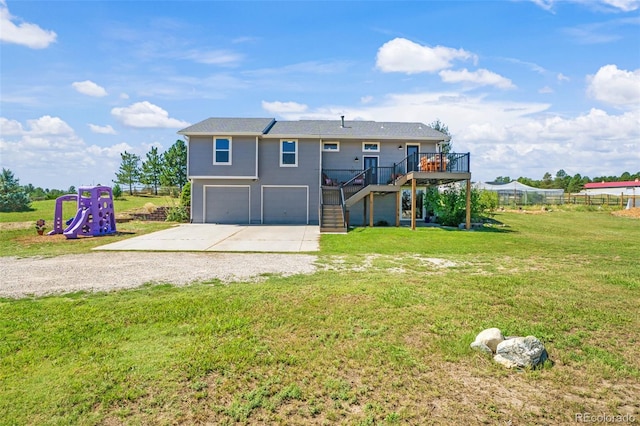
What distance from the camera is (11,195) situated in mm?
21062

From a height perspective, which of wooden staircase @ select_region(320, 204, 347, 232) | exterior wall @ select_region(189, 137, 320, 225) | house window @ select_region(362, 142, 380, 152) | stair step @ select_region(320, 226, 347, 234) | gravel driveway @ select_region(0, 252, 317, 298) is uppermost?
house window @ select_region(362, 142, 380, 152)

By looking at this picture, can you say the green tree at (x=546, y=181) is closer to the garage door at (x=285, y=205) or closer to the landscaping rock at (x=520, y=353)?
the garage door at (x=285, y=205)

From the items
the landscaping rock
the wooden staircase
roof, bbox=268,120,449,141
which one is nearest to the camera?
the landscaping rock

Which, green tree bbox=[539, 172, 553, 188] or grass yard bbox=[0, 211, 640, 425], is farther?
green tree bbox=[539, 172, 553, 188]

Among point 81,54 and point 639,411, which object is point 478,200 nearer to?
point 639,411

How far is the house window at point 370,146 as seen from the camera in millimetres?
18781

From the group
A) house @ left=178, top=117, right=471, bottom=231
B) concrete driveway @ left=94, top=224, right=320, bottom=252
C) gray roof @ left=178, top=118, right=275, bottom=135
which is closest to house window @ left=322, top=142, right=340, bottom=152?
house @ left=178, top=117, right=471, bottom=231

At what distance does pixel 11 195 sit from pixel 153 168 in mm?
20782

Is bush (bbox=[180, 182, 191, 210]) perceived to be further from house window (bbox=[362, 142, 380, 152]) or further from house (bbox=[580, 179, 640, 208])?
house (bbox=[580, 179, 640, 208])

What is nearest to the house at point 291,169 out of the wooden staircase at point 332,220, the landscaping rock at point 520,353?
the wooden staircase at point 332,220

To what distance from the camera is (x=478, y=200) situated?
1736cm

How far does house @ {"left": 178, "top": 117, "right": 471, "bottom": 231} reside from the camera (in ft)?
59.5

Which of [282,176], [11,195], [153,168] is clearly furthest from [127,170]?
[282,176]

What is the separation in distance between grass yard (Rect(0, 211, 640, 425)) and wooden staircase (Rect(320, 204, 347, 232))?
8573 mm
